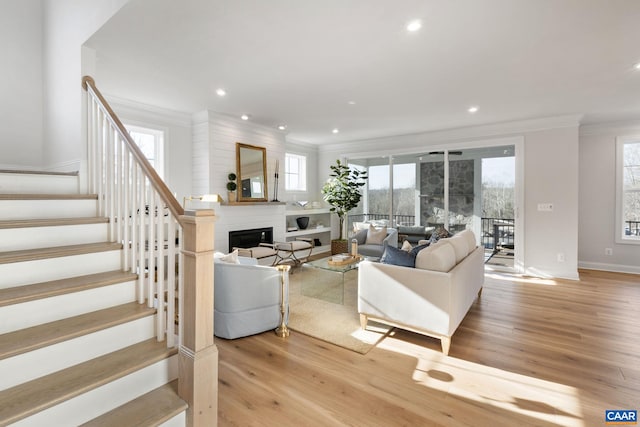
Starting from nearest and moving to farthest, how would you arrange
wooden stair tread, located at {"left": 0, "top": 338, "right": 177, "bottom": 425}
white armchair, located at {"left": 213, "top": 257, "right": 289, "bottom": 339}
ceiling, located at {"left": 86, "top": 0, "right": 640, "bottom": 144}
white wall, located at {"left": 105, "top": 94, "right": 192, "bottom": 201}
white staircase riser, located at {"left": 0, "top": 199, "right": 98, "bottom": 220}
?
wooden stair tread, located at {"left": 0, "top": 338, "right": 177, "bottom": 425}
white staircase riser, located at {"left": 0, "top": 199, "right": 98, "bottom": 220}
ceiling, located at {"left": 86, "top": 0, "right": 640, "bottom": 144}
white armchair, located at {"left": 213, "top": 257, "right": 289, "bottom": 339}
white wall, located at {"left": 105, "top": 94, "right": 192, "bottom": 201}

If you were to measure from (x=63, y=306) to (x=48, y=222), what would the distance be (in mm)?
684

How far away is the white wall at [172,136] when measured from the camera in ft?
14.7

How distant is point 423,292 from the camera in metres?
2.77

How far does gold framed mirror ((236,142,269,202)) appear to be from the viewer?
5.40 m

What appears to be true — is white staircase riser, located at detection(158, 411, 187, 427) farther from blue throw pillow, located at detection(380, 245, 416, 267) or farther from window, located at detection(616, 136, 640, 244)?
window, located at detection(616, 136, 640, 244)

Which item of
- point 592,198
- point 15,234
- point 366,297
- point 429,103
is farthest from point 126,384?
point 592,198

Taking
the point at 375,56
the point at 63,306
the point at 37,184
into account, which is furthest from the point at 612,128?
the point at 37,184

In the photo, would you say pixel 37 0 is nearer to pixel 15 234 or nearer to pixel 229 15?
pixel 229 15

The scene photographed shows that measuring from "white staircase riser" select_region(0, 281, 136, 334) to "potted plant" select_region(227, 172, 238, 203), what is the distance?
327cm

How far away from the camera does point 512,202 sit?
5.60 m

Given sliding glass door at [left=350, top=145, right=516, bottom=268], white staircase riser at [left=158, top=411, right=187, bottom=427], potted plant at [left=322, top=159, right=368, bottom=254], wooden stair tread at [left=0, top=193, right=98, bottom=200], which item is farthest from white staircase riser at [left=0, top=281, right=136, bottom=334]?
sliding glass door at [left=350, top=145, right=516, bottom=268]

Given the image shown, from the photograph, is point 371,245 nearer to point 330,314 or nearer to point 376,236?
point 376,236

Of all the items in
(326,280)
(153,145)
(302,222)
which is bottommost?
(326,280)

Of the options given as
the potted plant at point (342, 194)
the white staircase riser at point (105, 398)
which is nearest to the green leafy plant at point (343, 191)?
the potted plant at point (342, 194)
